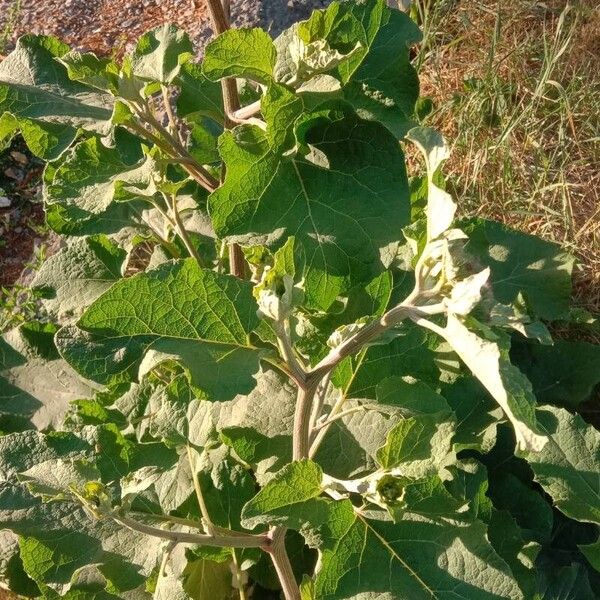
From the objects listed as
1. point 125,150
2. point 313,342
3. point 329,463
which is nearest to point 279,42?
point 125,150

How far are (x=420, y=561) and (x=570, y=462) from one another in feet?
1.38

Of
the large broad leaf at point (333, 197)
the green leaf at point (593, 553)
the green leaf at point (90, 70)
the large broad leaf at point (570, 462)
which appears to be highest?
the green leaf at point (90, 70)

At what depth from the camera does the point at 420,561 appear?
1.19 m

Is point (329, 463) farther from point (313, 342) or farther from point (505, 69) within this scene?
point (505, 69)

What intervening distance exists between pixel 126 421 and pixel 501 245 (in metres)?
0.86

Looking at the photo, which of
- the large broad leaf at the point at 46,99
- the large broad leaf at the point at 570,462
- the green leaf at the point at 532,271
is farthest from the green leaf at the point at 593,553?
the large broad leaf at the point at 46,99

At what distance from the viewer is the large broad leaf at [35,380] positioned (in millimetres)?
1697

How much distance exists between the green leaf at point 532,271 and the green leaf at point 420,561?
0.66 meters

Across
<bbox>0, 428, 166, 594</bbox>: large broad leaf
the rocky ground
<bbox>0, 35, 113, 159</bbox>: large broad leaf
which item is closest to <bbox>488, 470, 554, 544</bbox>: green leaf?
<bbox>0, 428, 166, 594</bbox>: large broad leaf

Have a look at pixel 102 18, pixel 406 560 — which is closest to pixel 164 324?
pixel 406 560

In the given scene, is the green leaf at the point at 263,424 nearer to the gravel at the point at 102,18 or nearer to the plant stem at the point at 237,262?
the plant stem at the point at 237,262

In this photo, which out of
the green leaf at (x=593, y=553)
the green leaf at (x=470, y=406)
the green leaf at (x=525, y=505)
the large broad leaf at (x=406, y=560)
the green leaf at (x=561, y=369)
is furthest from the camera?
the green leaf at (x=561, y=369)

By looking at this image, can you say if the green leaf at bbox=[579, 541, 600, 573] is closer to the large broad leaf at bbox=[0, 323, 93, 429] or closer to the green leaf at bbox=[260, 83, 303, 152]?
the green leaf at bbox=[260, 83, 303, 152]

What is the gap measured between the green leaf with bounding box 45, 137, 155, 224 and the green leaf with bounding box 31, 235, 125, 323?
1.03ft
